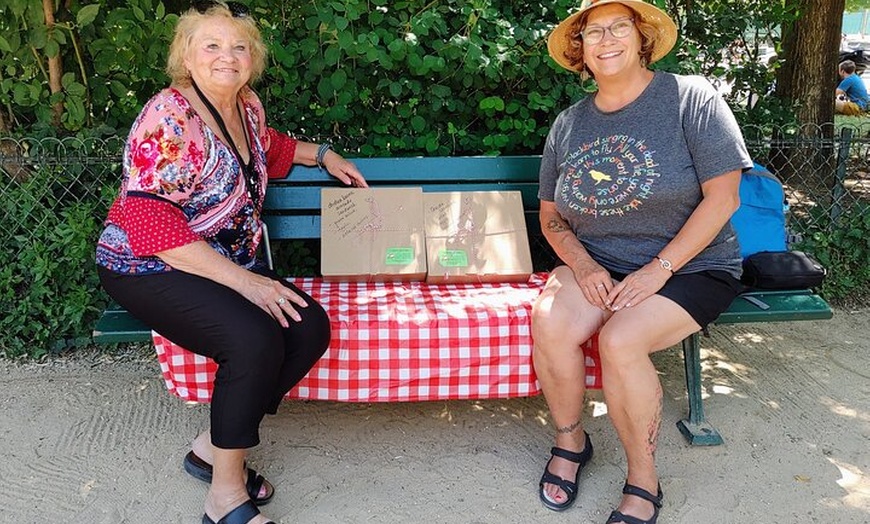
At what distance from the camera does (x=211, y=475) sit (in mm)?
2850

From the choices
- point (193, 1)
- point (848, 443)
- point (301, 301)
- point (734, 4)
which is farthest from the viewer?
point (734, 4)

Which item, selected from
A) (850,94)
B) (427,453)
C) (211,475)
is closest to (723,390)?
(427,453)

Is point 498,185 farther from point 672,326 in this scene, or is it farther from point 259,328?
point 259,328

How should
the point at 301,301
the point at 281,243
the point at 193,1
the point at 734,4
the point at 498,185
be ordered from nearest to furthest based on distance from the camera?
1. the point at 301,301
2. the point at 193,1
3. the point at 498,185
4. the point at 281,243
5. the point at 734,4

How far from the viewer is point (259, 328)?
2504mm

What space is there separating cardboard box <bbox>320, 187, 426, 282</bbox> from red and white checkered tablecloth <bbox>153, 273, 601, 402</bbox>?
307mm

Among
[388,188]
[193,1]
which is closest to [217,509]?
[388,188]

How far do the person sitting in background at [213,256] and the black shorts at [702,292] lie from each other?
4.06 ft

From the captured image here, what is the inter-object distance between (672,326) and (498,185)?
50.0 inches

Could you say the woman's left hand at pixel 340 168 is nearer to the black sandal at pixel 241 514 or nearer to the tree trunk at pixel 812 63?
the black sandal at pixel 241 514

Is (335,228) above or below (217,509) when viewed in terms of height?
above

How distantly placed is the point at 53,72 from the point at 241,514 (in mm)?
2567

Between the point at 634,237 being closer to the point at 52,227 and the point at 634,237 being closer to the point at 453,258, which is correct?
the point at 453,258

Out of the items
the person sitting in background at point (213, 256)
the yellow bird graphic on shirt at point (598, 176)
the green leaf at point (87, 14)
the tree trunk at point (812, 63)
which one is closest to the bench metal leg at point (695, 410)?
the yellow bird graphic on shirt at point (598, 176)
